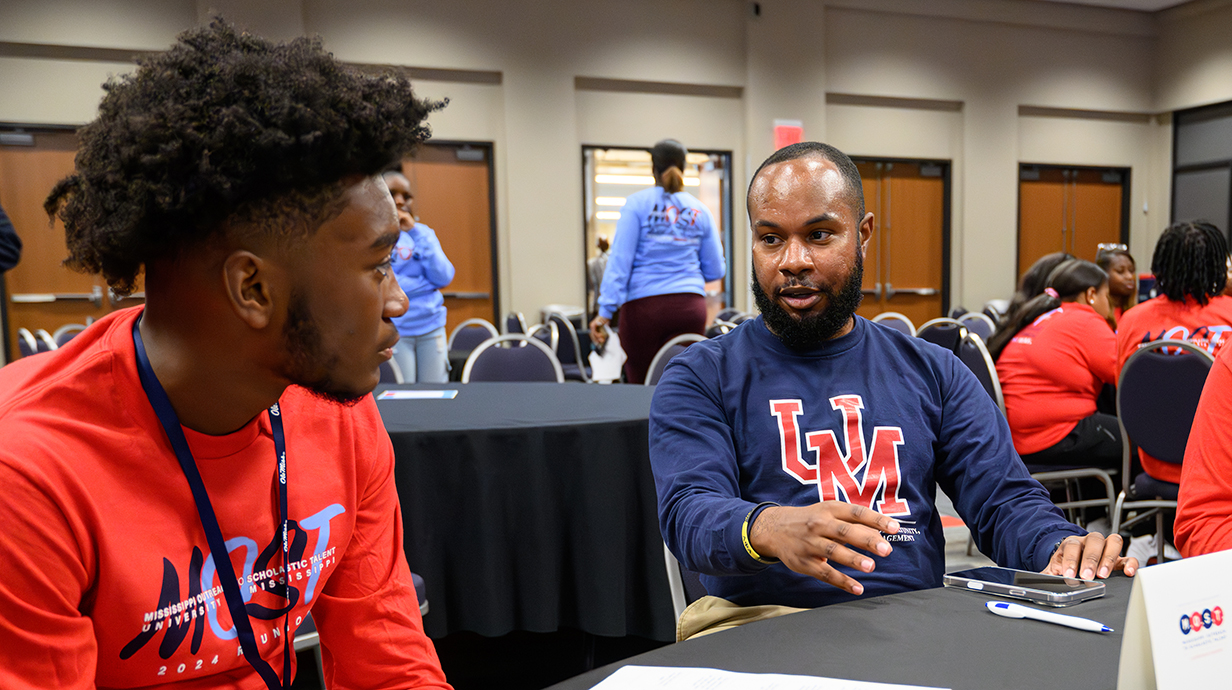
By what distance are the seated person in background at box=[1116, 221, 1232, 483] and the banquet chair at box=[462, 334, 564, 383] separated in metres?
2.35

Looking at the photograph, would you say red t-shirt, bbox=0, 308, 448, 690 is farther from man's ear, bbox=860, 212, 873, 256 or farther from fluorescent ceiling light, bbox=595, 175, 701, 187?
fluorescent ceiling light, bbox=595, 175, 701, 187

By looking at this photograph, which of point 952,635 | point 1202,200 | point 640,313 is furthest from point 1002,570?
point 1202,200

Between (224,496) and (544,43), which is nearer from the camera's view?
(224,496)

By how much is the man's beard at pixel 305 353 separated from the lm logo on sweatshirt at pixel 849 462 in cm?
75

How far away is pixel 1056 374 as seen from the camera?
3.04m

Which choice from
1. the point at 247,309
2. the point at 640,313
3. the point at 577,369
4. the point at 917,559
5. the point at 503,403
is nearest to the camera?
the point at 247,309

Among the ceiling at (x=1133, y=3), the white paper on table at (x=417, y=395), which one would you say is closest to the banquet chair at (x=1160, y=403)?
the white paper on table at (x=417, y=395)

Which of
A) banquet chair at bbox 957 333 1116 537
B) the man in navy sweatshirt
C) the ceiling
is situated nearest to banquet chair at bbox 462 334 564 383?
banquet chair at bbox 957 333 1116 537

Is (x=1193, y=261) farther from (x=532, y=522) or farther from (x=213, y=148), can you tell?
(x=213, y=148)

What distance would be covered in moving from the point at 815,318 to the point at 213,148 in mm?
984

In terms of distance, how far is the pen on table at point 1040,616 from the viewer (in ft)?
2.72

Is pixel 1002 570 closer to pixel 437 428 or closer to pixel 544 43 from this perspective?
pixel 437 428

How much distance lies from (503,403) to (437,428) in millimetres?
Result: 423

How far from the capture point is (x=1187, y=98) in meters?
9.76
